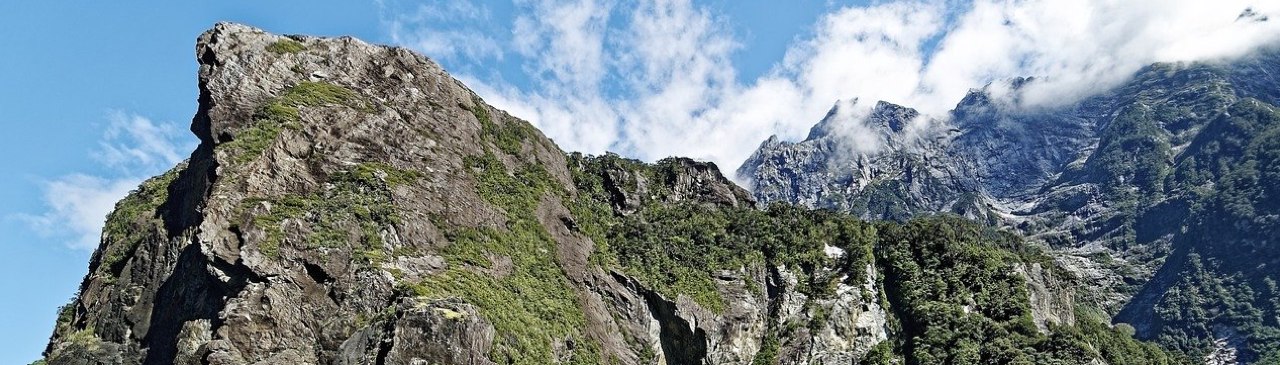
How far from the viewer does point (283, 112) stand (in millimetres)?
72812

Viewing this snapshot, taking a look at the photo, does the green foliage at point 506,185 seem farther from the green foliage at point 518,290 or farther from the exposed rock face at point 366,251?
the green foliage at point 518,290

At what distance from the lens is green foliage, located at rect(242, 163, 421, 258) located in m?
62.4

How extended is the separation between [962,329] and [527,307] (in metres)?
49.5

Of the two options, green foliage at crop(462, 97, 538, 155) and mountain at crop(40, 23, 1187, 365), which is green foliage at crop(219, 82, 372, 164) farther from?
green foliage at crop(462, 97, 538, 155)

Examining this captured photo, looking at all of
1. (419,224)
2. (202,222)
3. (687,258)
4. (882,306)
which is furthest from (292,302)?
(882,306)

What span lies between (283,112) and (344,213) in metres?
13.6

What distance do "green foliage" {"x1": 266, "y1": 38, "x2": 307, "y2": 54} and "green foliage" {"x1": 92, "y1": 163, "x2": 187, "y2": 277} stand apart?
19772 millimetres

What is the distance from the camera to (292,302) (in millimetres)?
58062

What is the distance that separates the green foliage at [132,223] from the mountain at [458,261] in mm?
366

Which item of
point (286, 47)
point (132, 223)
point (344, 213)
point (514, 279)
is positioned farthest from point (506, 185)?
point (132, 223)

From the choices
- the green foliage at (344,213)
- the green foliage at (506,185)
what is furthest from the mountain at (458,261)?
the green foliage at (506,185)

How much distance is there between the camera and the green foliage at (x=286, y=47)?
7988 centimetres

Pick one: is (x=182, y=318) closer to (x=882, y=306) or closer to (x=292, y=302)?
(x=292, y=302)

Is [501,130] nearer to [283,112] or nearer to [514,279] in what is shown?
[514,279]
